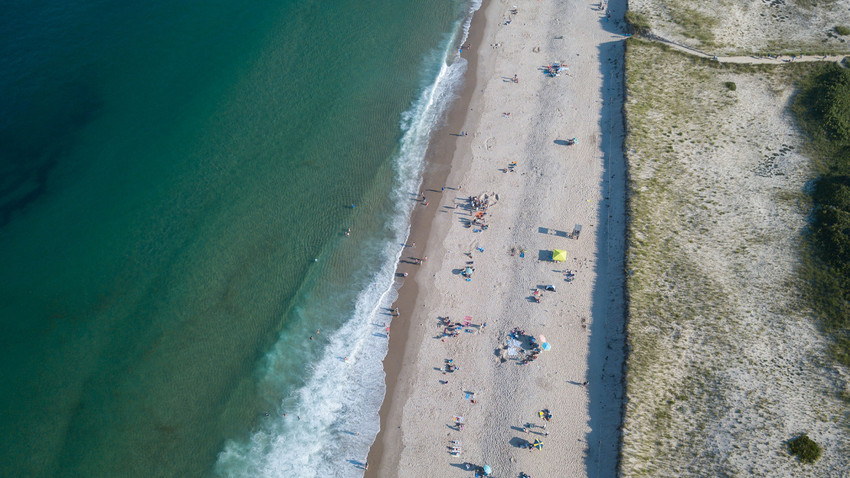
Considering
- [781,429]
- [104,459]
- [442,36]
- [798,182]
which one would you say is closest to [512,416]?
[781,429]

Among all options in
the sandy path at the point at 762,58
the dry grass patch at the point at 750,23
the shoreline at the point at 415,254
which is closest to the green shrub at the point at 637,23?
the dry grass patch at the point at 750,23

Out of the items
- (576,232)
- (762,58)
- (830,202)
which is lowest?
(576,232)

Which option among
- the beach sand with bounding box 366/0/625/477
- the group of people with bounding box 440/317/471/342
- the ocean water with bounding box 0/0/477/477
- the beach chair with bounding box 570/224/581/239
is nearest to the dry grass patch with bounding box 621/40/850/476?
the beach sand with bounding box 366/0/625/477

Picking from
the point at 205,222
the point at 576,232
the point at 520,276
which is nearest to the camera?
the point at 520,276

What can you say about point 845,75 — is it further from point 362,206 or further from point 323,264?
point 323,264

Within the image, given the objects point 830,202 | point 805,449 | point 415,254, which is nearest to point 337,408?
point 415,254

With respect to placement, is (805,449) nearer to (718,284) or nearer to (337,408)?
(718,284)

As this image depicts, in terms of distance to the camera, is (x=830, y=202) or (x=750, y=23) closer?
(x=830, y=202)
